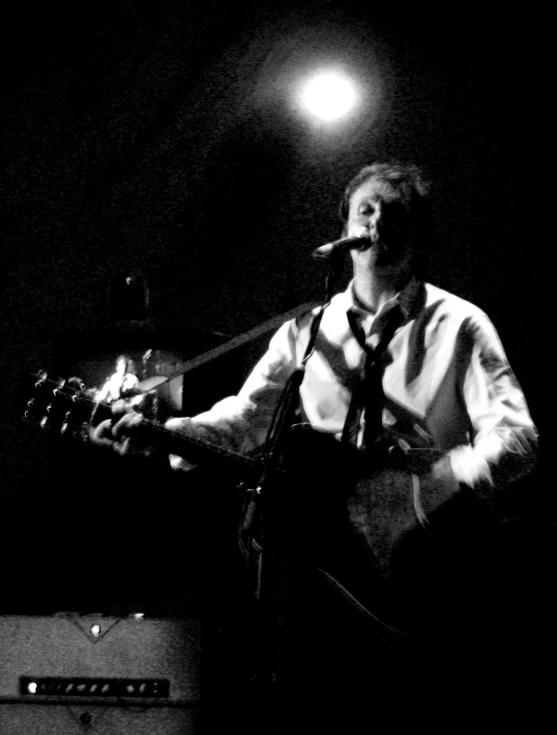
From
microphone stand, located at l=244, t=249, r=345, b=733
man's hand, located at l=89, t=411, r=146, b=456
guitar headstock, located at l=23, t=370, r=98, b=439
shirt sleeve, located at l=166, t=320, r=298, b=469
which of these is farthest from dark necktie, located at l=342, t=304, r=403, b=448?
guitar headstock, located at l=23, t=370, r=98, b=439

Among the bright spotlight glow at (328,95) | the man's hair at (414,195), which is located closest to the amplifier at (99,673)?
the man's hair at (414,195)

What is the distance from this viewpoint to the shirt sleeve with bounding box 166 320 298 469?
6.52 feet

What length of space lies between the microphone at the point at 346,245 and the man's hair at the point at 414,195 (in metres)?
0.29

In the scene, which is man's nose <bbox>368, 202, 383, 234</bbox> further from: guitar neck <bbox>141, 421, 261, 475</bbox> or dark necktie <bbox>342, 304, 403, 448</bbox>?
guitar neck <bbox>141, 421, 261, 475</bbox>

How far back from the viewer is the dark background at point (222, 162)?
2.55m

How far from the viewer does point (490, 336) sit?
67.4 inches

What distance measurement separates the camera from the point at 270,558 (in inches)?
61.9

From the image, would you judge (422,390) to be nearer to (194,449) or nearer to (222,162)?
(194,449)

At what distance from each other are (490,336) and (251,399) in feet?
2.37

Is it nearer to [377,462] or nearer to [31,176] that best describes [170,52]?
[31,176]

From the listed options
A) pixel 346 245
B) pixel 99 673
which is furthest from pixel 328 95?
pixel 99 673

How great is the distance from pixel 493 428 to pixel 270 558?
602 mm

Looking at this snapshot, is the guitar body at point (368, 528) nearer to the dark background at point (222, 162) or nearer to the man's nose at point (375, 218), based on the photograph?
the man's nose at point (375, 218)

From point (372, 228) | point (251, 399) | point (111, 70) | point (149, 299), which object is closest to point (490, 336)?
point (372, 228)
